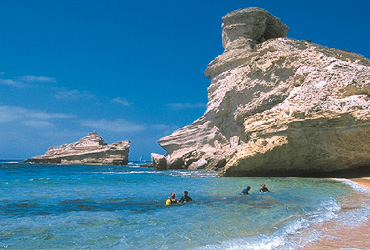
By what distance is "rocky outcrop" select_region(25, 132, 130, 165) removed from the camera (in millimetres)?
63094

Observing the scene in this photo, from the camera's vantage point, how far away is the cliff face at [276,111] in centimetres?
1980

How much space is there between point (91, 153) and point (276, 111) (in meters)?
49.5

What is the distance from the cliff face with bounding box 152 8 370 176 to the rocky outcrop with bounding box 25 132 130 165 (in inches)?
1025

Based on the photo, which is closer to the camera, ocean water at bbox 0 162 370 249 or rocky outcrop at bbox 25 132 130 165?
ocean water at bbox 0 162 370 249

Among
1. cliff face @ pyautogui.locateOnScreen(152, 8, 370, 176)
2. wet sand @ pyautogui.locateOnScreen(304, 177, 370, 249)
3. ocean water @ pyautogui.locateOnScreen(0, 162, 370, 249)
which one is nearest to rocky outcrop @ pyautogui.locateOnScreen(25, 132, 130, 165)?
cliff face @ pyautogui.locateOnScreen(152, 8, 370, 176)

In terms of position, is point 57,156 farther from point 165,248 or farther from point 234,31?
point 165,248

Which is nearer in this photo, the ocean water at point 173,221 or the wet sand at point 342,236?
the wet sand at point 342,236

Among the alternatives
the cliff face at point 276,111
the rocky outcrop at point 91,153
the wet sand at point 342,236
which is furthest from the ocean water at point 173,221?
the rocky outcrop at point 91,153

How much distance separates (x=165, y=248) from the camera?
6324mm

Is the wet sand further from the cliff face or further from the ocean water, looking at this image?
the cliff face

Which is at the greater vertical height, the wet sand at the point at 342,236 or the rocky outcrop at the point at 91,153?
the rocky outcrop at the point at 91,153

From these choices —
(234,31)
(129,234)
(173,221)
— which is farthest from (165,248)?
(234,31)

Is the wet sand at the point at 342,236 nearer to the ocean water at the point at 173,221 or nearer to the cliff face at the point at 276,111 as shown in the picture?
the ocean water at the point at 173,221

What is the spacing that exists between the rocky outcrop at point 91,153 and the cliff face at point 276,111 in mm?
26037
